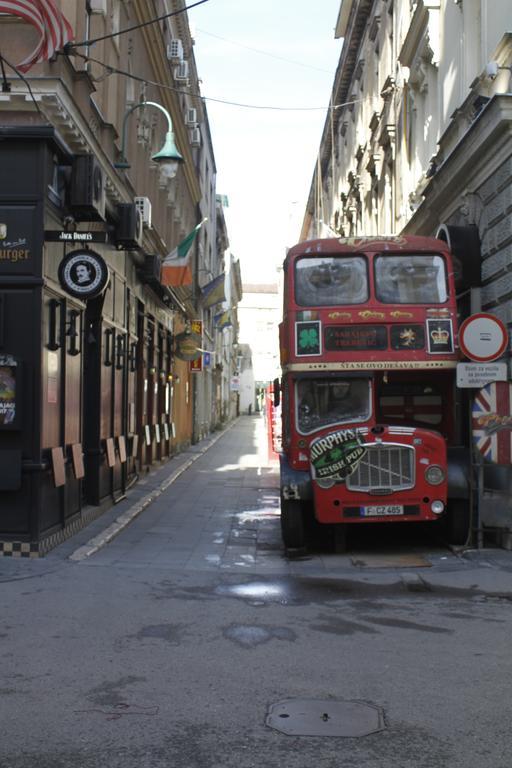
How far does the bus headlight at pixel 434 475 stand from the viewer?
1068cm

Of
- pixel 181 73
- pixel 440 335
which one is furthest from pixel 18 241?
pixel 181 73

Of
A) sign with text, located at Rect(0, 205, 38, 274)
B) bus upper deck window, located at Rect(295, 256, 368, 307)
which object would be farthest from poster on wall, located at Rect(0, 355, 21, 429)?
bus upper deck window, located at Rect(295, 256, 368, 307)

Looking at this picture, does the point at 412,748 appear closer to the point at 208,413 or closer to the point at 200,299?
the point at 200,299

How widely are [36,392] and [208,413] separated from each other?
120 feet

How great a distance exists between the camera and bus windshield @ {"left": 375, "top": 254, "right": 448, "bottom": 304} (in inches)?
446

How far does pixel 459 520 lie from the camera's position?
11234 millimetres

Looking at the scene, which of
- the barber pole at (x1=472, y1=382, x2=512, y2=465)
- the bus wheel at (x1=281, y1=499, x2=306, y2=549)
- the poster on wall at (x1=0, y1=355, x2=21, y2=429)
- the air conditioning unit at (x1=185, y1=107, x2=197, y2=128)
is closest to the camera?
the poster on wall at (x1=0, y1=355, x2=21, y2=429)

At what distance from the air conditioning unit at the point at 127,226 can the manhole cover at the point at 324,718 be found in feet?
32.1

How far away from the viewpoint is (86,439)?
13742mm

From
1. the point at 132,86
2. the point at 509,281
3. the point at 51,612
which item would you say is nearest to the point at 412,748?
the point at 51,612

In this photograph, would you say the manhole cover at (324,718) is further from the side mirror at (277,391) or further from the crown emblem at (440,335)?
the side mirror at (277,391)

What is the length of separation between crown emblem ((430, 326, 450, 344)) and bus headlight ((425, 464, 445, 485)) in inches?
64.1

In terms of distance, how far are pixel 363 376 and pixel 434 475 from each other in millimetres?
1547

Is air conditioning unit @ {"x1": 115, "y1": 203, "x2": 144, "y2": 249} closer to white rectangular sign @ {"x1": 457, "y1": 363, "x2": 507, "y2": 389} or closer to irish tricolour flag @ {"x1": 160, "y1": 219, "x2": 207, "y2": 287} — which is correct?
white rectangular sign @ {"x1": 457, "y1": 363, "x2": 507, "y2": 389}
